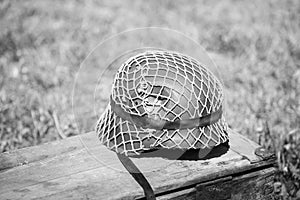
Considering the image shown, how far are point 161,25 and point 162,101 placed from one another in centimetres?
374

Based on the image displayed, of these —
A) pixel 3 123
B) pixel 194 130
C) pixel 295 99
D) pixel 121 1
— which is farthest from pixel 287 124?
pixel 121 1

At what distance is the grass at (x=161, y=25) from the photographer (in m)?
4.01

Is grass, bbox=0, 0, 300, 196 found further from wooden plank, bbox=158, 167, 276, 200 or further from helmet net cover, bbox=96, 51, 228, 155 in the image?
helmet net cover, bbox=96, 51, 228, 155

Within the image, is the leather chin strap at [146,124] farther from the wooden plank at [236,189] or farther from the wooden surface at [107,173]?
the wooden plank at [236,189]

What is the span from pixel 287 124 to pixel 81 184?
238 centimetres

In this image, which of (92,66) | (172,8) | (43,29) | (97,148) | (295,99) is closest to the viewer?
(97,148)

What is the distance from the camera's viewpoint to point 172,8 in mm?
6668

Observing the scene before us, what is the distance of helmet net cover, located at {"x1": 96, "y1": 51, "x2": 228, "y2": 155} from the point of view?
2.49m

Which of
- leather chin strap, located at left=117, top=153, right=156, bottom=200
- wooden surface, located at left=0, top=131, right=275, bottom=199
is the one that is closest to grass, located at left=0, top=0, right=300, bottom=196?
wooden surface, located at left=0, top=131, right=275, bottom=199

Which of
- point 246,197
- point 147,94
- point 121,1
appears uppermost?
point 121,1

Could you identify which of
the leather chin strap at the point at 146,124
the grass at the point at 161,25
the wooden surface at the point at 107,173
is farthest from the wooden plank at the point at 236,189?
the grass at the point at 161,25

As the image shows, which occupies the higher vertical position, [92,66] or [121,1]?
[121,1]

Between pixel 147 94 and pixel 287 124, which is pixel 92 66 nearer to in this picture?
pixel 287 124

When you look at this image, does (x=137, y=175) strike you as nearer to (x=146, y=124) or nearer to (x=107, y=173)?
(x=107, y=173)
